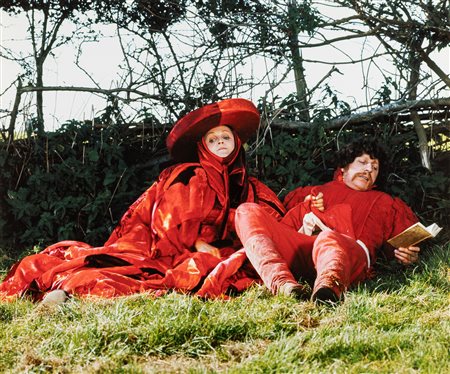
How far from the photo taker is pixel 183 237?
506 cm

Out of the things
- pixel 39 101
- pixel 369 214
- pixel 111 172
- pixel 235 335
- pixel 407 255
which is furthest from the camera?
pixel 39 101

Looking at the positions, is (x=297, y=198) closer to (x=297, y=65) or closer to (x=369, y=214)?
(x=369, y=214)

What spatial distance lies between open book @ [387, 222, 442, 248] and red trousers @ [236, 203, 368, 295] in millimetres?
290

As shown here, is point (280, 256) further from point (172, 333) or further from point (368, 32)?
point (368, 32)

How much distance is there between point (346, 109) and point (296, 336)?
11.9ft

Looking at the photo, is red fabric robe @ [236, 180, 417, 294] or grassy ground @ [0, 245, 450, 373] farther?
red fabric robe @ [236, 180, 417, 294]

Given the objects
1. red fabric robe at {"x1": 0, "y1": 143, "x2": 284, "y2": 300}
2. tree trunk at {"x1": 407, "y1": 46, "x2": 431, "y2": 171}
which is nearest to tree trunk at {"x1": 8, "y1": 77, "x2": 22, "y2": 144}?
red fabric robe at {"x1": 0, "y1": 143, "x2": 284, "y2": 300}

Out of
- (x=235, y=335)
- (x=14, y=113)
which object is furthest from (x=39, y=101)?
A: (x=235, y=335)

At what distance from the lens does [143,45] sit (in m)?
7.62

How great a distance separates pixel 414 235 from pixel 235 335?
164cm

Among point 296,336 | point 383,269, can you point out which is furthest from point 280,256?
point 383,269

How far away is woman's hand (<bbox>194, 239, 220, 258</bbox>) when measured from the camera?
500cm

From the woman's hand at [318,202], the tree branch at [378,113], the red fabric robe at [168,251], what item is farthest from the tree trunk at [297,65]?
the woman's hand at [318,202]

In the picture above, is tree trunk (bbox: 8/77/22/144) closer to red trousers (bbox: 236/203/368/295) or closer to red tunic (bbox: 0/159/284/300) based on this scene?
red tunic (bbox: 0/159/284/300)
